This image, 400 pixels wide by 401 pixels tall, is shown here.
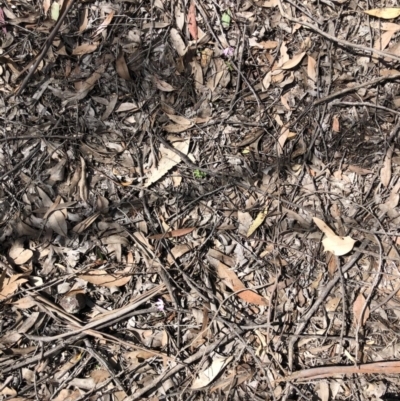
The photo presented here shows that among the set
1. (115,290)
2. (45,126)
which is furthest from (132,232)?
(45,126)

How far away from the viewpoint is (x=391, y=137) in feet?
8.84

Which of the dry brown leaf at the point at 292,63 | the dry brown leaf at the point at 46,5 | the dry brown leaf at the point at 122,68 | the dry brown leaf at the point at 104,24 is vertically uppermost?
the dry brown leaf at the point at 46,5

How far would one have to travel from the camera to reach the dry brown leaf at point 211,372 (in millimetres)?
2607

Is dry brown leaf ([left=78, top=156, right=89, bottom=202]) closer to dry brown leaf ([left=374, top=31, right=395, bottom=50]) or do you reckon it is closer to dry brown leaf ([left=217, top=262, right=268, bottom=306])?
dry brown leaf ([left=217, top=262, right=268, bottom=306])

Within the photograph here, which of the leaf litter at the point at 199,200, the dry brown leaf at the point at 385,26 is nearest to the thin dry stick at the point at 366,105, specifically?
the leaf litter at the point at 199,200

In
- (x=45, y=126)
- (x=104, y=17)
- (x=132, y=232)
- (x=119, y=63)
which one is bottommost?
(x=132, y=232)

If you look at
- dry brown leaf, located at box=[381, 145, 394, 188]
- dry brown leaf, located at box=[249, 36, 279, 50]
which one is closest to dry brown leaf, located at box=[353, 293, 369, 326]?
dry brown leaf, located at box=[381, 145, 394, 188]

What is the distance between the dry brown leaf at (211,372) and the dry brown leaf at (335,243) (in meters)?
0.74

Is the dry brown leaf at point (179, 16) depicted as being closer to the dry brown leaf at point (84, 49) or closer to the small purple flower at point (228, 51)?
the small purple flower at point (228, 51)

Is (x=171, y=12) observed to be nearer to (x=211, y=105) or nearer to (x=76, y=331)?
(x=211, y=105)

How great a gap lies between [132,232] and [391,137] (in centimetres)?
140

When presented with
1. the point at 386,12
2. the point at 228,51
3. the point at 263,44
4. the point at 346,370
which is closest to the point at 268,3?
the point at 263,44

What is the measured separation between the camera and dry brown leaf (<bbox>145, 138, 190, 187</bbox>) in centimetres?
268

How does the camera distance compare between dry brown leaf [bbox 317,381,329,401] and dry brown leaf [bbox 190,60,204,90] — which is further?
dry brown leaf [bbox 190,60,204,90]
